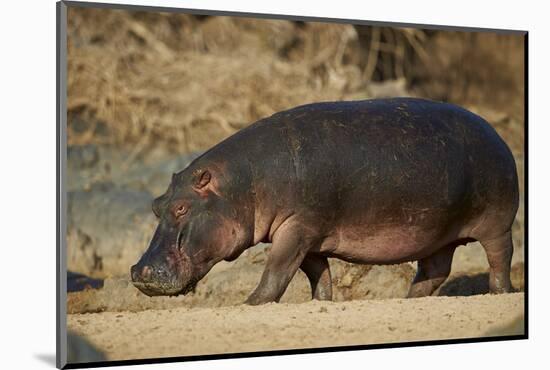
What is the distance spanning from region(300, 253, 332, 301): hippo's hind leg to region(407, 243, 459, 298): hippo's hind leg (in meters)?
1.21

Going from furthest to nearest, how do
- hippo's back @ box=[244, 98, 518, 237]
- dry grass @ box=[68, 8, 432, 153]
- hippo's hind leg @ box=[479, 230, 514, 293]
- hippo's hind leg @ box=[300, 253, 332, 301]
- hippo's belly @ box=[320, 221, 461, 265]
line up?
dry grass @ box=[68, 8, 432, 153], hippo's hind leg @ box=[479, 230, 514, 293], hippo's hind leg @ box=[300, 253, 332, 301], hippo's belly @ box=[320, 221, 461, 265], hippo's back @ box=[244, 98, 518, 237]

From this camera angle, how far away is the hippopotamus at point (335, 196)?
1040 cm

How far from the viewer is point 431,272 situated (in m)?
12.2

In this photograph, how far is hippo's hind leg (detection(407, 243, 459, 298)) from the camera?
479 inches

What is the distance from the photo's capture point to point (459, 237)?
11.6 meters

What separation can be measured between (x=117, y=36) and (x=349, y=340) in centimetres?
416

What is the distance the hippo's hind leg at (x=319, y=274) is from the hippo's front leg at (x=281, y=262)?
2.62 feet

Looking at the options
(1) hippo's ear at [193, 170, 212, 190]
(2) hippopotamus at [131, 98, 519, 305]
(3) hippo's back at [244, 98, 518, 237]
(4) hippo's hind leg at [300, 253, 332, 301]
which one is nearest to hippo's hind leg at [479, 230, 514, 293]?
(2) hippopotamus at [131, 98, 519, 305]

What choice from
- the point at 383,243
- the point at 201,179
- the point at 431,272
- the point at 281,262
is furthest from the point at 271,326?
the point at 431,272

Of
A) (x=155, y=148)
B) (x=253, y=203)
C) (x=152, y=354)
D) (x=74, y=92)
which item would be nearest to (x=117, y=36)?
(x=74, y=92)

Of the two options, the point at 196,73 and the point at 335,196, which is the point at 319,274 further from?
the point at 196,73

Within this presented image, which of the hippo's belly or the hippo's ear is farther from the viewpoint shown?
the hippo's belly

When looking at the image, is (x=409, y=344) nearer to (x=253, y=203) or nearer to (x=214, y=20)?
(x=253, y=203)

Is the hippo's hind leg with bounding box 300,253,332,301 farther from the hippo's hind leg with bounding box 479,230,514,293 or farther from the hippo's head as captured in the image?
the hippo's hind leg with bounding box 479,230,514,293
